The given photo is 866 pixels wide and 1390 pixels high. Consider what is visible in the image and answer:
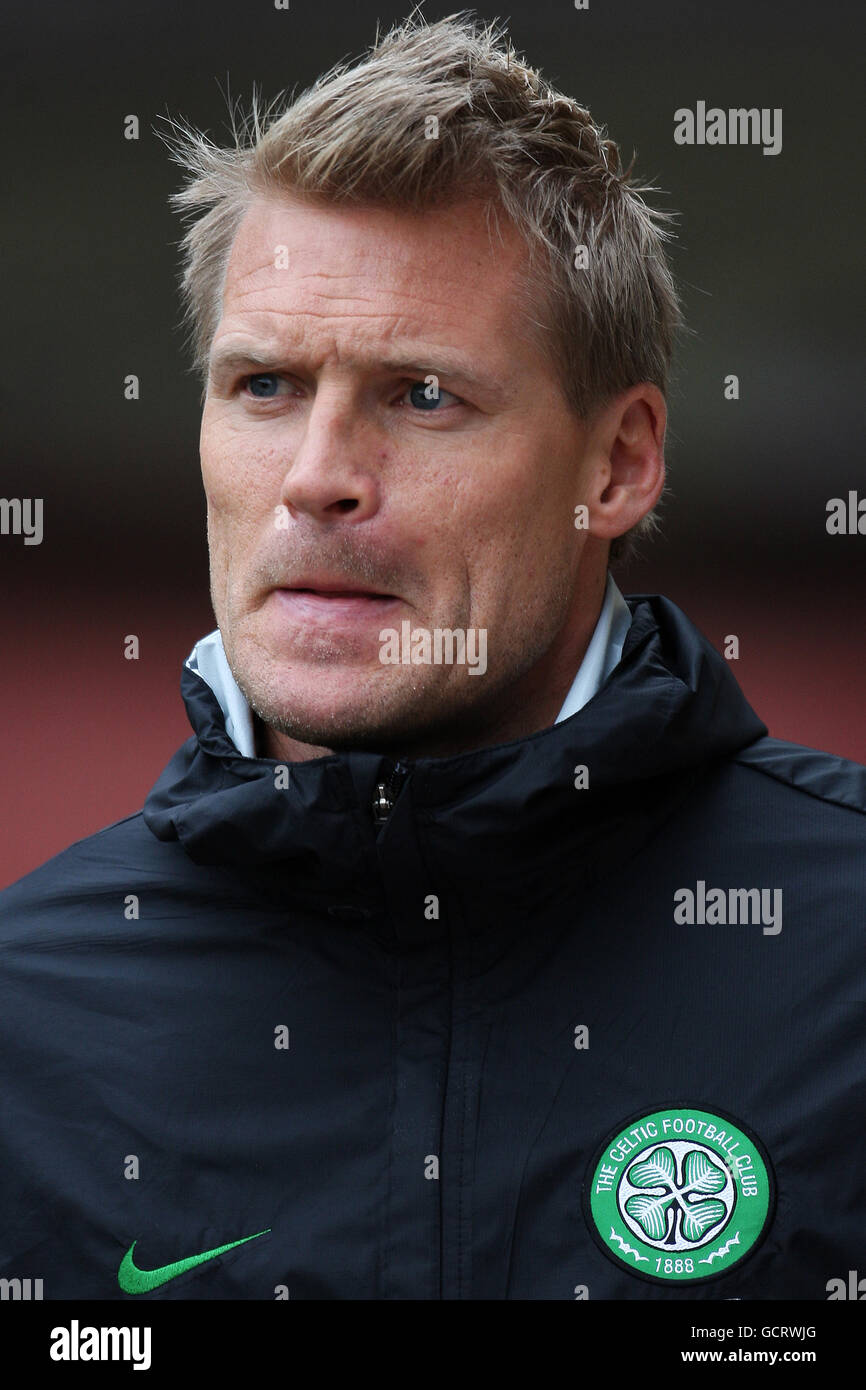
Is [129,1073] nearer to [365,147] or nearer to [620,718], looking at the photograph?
[620,718]

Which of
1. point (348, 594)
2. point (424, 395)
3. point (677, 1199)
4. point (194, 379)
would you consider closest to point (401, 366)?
point (424, 395)

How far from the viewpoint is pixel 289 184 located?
1.19m

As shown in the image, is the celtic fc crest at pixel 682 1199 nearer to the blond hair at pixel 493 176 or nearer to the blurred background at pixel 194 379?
the blond hair at pixel 493 176

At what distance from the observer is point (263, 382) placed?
1.18 metres

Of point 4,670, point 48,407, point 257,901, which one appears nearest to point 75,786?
point 4,670

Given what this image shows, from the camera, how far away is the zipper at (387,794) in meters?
1.07

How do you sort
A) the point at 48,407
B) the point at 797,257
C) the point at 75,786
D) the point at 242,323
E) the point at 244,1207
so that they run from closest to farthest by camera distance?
the point at 244,1207 < the point at 242,323 < the point at 797,257 < the point at 48,407 < the point at 75,786

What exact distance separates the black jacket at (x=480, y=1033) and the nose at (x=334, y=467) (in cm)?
18

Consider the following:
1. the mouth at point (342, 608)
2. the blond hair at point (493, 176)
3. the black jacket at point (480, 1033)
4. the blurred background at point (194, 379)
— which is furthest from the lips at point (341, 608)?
the blurred background at point (194, 379)

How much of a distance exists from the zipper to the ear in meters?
0.29

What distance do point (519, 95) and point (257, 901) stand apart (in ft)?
2.06

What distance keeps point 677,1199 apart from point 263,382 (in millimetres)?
634

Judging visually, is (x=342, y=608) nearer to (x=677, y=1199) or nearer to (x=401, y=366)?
(x=401, y=366)

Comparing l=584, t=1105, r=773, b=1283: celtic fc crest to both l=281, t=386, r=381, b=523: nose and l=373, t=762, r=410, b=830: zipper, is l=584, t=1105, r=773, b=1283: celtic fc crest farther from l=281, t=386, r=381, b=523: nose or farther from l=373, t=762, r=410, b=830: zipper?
l=281, t=386, r=381, b=523: nose
